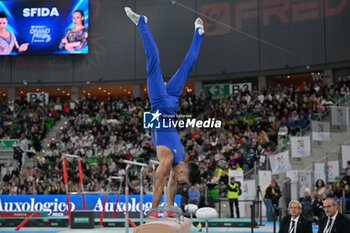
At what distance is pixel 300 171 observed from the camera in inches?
582

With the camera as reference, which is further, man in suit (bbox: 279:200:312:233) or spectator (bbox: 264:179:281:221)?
spectator (bbox: 264:179:281:221)

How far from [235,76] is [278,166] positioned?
862 centimetres

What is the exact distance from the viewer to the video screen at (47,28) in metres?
25.0

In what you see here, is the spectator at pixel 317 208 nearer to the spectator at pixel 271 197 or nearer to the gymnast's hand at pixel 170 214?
the spectator at pixel 271 197

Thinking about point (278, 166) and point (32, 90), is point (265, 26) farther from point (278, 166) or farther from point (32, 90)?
point (32, 90)

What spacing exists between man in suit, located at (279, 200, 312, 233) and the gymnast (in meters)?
2.35

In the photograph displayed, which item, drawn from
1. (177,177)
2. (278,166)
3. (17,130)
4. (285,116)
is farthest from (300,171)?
(17,130)

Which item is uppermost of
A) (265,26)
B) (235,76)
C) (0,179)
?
(265,26)

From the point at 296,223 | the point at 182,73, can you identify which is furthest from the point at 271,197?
the point at 182,73

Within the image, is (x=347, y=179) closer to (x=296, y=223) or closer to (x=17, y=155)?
(x=296, y=223)

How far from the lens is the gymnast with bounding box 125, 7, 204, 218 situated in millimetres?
4863

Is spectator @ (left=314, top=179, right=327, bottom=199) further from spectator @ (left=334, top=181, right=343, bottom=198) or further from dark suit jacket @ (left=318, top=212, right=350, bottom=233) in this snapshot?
dark suit jacket @ (left=318, top=212, right=350, bottom=233)

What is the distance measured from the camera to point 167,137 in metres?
5.00

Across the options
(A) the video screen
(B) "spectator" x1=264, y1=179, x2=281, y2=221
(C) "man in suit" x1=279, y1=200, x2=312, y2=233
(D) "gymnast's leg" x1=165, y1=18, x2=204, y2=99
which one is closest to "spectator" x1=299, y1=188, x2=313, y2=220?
(B) "spectator" x1=264, y1=179, x2=281, y2=221
